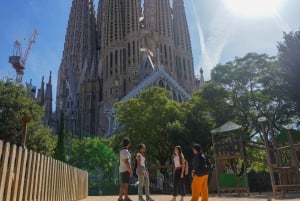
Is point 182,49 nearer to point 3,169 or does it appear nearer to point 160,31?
point 160,31

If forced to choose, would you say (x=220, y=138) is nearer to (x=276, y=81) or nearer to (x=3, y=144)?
(x=276, y=81)

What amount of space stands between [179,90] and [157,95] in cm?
2280

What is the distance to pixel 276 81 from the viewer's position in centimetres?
2508

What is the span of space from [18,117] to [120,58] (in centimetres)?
4519

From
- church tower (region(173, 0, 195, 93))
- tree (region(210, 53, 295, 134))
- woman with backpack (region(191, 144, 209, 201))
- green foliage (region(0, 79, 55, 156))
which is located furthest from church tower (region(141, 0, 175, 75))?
woman with backpack (region(191, 144, 209, 201))

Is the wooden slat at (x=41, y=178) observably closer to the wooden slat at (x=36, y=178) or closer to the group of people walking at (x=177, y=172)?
the wooden slat at (x=36, y=178)

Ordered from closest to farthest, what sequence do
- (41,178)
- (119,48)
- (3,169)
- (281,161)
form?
1. (3,169)
2. (41,178)
3. (281,161)
4. (119,48)

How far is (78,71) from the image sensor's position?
3248 inches

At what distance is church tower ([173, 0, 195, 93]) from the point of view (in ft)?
234

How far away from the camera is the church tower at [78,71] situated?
240 feet

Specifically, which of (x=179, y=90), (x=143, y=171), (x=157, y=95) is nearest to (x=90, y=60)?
(x=179, y=90)

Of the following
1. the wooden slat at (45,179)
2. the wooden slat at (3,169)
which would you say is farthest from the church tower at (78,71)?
the wooden slat at (3,169)

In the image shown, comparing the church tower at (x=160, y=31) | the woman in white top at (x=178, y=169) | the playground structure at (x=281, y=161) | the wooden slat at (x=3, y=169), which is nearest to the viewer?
the wooden slat at (x=3, y=169)

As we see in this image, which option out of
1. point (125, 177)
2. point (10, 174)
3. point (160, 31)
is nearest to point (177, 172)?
point (125, 177)
